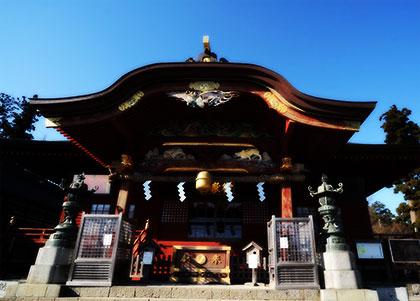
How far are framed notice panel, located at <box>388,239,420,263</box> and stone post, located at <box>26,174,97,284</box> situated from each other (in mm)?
9347

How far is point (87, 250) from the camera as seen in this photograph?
637 centimetres

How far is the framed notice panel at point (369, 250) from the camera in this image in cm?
864

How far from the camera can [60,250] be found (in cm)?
611

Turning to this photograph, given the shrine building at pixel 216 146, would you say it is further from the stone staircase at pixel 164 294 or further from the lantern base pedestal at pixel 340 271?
the stone staircase at pixel 164 294

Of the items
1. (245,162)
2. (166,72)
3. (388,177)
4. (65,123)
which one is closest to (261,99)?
(245,162)

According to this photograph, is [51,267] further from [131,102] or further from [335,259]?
[335,259]

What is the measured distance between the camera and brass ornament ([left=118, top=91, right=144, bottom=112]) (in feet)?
24.8

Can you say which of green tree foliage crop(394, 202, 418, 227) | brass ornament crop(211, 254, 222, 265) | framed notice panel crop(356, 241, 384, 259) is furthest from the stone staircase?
green tree foliage crop(394, 202, 418, 227)

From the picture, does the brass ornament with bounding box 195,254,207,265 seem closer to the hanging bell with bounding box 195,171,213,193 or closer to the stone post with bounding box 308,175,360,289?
the hanging bell with bounding box 195,171,213,193

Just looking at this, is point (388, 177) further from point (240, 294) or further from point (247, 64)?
point (240, 294)

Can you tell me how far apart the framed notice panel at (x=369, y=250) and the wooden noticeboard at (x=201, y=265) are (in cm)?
433

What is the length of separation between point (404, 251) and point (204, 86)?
8124mm

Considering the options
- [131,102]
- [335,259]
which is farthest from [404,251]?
[131,102]

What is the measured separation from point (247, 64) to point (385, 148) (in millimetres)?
5981
